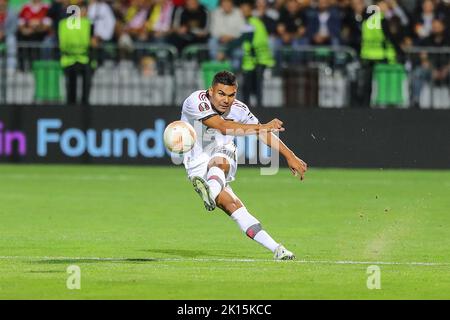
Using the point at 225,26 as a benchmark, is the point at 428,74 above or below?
below

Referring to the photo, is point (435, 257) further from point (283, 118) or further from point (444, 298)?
point (283, 118)

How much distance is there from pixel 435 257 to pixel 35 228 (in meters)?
5.09

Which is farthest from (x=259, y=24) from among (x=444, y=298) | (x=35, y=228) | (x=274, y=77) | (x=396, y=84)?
(x=444, y=298)

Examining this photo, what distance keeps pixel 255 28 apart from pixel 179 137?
42.5ft

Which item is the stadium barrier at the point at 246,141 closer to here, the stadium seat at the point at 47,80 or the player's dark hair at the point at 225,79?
the stadium seat at the point at 47,80

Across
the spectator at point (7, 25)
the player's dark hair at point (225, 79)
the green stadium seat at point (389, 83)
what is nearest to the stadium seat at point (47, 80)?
the spectator at point (7, 25)

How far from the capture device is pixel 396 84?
85.7ft

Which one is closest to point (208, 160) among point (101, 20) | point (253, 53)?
point (253, 53)

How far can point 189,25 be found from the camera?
26672 millimetres

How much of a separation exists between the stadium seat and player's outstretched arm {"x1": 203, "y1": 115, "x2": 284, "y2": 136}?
13.5 meters

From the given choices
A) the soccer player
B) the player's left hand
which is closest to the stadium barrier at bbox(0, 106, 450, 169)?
the soccer player

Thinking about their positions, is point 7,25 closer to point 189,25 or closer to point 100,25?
point 100,25

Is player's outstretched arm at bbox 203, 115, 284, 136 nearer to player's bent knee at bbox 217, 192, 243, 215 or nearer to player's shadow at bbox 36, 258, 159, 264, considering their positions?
player's bent knee at bbox 217, 192, 243, 215

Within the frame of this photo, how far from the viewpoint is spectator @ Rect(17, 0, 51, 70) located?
2695 centimetres
